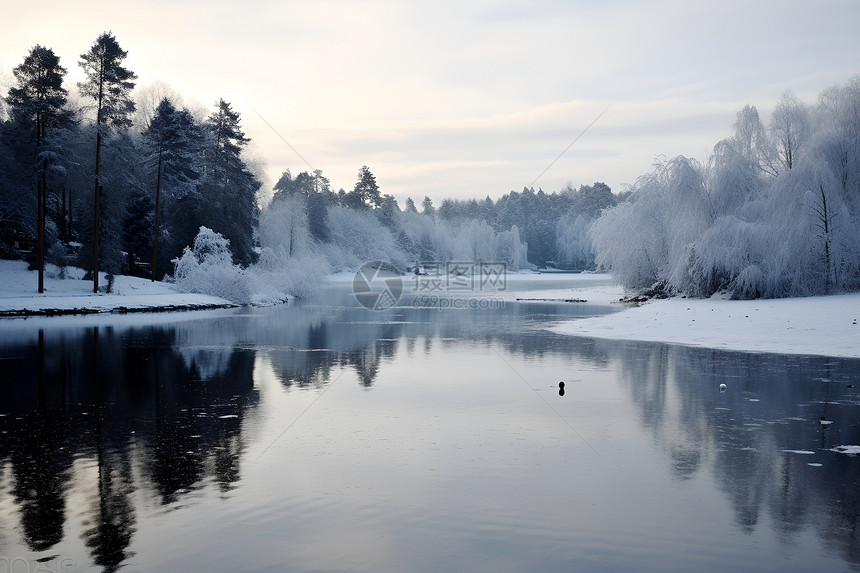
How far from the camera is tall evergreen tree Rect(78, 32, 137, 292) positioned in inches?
1817

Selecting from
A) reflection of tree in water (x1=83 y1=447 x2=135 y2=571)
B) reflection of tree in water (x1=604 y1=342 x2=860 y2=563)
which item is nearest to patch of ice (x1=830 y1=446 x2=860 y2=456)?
reflection of tree in water (x1=604 y1=342 x2=860 y2=563)

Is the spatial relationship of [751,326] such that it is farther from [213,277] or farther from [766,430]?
[213,277]

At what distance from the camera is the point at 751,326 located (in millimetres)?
26766

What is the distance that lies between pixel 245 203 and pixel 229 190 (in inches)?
96.5

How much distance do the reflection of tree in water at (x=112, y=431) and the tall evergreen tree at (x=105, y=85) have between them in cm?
2894

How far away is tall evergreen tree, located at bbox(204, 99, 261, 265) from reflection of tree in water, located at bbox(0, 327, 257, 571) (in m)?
41.5

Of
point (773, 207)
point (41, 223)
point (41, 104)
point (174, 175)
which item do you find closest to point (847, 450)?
point (773, 207)

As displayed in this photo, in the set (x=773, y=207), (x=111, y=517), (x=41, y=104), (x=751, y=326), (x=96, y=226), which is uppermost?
(x=41, y=104)

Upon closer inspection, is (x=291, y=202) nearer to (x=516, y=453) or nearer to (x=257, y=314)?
(x=257, y=314)

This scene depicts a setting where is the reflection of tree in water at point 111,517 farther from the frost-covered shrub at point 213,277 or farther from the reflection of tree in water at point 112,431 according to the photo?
the frost-covered shrub at point 213,277

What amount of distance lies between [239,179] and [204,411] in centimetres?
5688

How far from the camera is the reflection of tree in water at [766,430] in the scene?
7750mm

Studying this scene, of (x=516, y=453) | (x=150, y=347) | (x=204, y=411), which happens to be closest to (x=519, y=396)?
(x=516, y=453)

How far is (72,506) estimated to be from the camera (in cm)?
780
